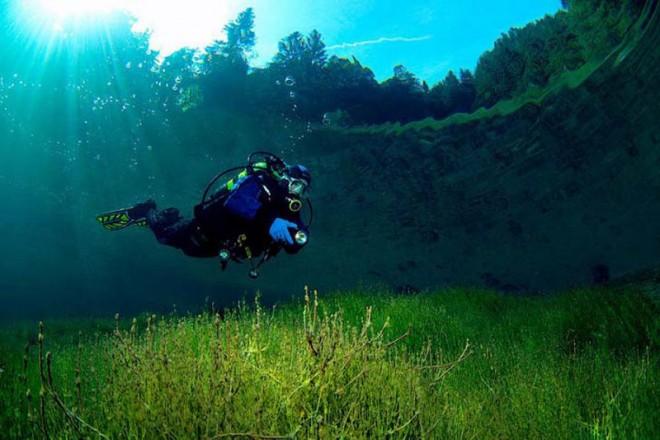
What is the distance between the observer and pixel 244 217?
5066 mm

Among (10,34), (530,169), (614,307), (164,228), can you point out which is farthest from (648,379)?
(10,34)

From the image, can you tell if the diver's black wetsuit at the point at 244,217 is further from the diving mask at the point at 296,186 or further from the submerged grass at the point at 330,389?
the submerged grass at the point at 330,389

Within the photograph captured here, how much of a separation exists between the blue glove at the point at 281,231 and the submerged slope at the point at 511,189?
19.1 m

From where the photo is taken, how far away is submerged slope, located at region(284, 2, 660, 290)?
19875 mm

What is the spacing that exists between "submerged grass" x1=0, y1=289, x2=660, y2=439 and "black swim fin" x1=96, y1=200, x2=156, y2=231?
3.50m

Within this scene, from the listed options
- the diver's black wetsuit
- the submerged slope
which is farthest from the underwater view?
the diver's black wetsuit

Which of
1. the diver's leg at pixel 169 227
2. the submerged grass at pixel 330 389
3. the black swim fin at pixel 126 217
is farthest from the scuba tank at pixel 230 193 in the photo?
the black swim fin at pixel 126 217

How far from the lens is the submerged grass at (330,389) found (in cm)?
204

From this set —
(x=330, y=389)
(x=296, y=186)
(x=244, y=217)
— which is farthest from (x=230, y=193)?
(x=330, y=389)

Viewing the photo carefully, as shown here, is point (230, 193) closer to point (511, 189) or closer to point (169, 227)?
point (169, 227)

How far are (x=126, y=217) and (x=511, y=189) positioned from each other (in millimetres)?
21884

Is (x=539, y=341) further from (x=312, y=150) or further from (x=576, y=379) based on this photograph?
(x=312, y=150)

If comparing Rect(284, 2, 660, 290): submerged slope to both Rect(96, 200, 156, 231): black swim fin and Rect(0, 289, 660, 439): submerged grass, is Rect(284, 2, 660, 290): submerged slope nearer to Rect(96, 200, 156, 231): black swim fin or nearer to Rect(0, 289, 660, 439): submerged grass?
Rect(0, 289, 660, 439): submerged grass

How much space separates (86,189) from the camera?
94.3 feet
